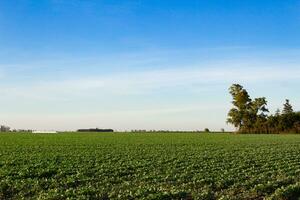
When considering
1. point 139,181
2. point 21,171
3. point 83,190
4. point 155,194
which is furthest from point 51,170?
point 155,194

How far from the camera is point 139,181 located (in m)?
21.0

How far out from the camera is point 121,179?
21672mm

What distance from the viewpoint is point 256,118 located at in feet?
402

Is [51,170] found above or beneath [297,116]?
beneath

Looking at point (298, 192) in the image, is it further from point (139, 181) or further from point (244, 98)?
point (244, 98)

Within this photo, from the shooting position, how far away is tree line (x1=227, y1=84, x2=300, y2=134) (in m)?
121

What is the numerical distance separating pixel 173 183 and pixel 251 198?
3.82 metres

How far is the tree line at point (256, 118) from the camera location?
12112 cm

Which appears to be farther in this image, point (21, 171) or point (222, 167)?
point (222, 167)

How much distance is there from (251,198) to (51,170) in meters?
11.4

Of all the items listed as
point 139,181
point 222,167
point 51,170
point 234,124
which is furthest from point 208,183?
point 234,124

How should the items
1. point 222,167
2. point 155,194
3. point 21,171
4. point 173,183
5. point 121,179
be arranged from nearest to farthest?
point 155,194 → point 173,183 → point 121,179 → point 21,171 → point 222,167

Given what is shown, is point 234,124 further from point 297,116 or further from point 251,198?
point 251,198

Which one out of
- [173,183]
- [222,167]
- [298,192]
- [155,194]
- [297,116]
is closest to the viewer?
[155,194]
